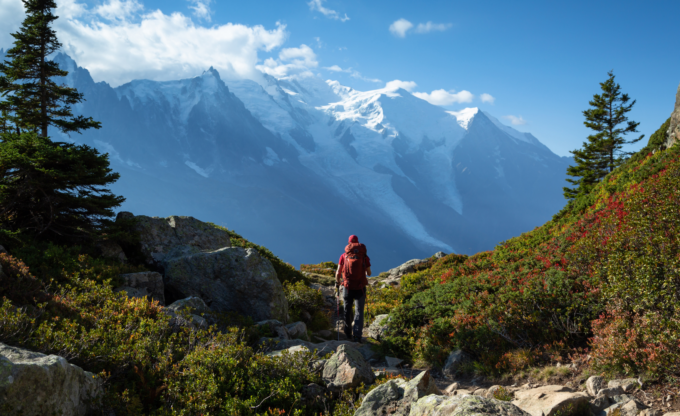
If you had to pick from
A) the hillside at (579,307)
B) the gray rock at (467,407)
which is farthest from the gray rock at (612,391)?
the gray rock at (467,407)

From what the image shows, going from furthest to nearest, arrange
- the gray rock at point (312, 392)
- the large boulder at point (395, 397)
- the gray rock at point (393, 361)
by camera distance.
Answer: the gray rock at point (393, 361)
the gray rock at point (312, 392)
the large boulder at point (395, 397)

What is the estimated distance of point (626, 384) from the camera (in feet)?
18.1

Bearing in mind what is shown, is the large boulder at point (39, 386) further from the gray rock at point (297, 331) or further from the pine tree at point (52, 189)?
the pine tree at point (52, 189)

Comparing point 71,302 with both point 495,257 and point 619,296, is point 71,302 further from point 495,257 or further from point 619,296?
point 495,257

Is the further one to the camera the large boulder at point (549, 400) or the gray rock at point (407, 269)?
the gray rock at point (407, 269)

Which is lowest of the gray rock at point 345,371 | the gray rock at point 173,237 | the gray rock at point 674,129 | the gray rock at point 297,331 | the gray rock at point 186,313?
the gray rock at point 345,371

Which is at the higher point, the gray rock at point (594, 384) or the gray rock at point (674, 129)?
the gray rock at point (674, 129)

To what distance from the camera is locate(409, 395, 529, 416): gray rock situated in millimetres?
3916

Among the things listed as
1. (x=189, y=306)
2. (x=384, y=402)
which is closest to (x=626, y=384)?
(x=384, y=402)

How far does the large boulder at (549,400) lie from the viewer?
4.69 meters

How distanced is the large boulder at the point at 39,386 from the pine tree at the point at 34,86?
14.0 m

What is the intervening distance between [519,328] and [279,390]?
5.95 metres

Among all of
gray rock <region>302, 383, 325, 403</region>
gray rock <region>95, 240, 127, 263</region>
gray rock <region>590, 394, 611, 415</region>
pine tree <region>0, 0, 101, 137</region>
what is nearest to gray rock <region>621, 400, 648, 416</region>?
gray rock <region>590, 394, 611, 415</region>

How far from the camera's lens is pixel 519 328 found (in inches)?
324
